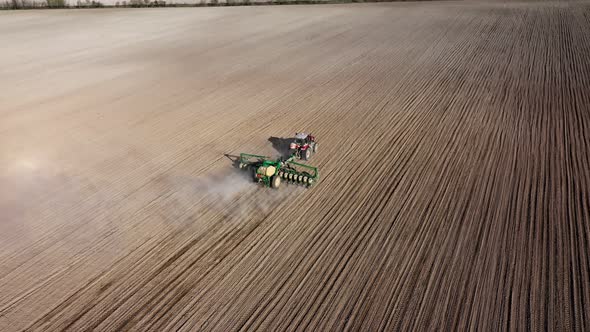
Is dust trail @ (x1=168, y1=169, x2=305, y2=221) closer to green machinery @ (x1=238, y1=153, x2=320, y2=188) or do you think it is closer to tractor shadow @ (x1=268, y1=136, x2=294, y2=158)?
green machinery @ (x1=238, y1=153, x2=320, y2=188)

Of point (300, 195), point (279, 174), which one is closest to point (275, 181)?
point (279, 174)

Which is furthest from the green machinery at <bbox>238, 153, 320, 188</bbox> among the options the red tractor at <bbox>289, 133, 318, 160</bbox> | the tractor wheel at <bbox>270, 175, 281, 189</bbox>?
the red tractor at <bbox>289, 133, 318, 160</bbox>

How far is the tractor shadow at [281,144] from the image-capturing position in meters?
12.6

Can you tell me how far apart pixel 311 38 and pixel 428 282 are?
22185 millimetres

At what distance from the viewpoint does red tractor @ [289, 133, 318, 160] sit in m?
11.6

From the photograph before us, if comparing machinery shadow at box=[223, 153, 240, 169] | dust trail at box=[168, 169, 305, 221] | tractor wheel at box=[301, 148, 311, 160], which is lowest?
dust trail at box=[168, 169, 305, 221]

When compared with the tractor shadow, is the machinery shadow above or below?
below

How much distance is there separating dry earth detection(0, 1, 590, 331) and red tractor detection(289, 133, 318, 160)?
0.38m

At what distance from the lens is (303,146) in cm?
1165

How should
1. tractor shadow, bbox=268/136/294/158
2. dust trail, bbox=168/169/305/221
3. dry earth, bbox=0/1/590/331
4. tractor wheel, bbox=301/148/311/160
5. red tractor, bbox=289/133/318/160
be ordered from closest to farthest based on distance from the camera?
dry earth, bbox=0/1/590/331
dust trail, bbox=168/169/305/221
red tractor, bbox=289/133/318/160
tractor wheel, bbox=301/148/311/160
tractor shadow, bbox=268/136/294/158

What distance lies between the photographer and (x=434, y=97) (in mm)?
16734

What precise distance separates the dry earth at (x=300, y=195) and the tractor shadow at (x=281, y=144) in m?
0.35

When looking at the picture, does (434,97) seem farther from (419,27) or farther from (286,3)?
(286,3)

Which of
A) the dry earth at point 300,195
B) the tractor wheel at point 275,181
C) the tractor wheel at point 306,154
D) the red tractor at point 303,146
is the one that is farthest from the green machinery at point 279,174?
the tractor wheel at point 306,154
